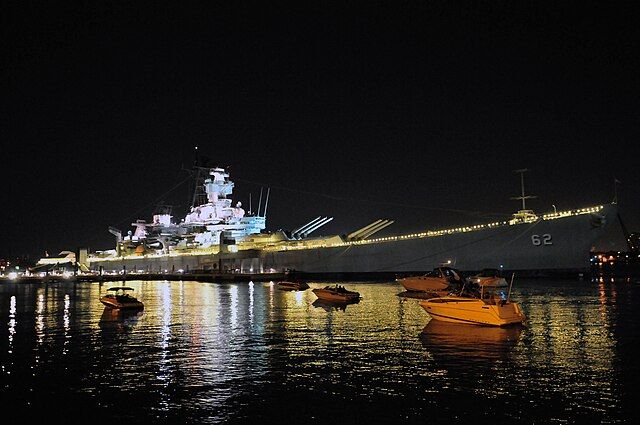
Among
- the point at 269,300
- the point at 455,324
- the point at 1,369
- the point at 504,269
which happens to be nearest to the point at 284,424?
the point at 1,369

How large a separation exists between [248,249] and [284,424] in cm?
7400

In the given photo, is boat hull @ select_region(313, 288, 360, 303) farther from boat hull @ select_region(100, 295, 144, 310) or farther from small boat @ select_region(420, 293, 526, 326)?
small boat @ select_region(420, 293, 526, 326)

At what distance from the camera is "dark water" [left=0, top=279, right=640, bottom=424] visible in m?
12.8

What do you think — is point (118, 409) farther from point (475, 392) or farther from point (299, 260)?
point (299, 260)

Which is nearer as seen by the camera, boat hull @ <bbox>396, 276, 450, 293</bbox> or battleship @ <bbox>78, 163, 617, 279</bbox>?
boat hull @ <bbox>396, 276, 450, 293</bbox>

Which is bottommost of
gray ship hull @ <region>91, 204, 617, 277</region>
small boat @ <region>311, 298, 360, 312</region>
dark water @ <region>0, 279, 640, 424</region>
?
dark water @ <region>0, 279, 640, 424</region>

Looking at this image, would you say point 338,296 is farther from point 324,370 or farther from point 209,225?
point 209,225

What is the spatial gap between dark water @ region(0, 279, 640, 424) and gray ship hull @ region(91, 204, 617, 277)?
27.9 meters

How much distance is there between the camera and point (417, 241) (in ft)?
213

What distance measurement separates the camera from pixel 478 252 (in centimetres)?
6047

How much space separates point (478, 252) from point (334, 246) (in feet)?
63.2

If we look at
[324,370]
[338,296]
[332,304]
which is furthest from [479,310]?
[338,296]

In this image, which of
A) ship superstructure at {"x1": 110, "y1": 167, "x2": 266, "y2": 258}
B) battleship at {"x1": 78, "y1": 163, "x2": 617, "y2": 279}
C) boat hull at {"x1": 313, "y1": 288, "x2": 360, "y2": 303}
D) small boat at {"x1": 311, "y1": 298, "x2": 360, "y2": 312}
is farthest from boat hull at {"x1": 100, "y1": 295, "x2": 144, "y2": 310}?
ship superstructure at {"x1": 110, "y1": 167, "x2": 266, "y2": 258}

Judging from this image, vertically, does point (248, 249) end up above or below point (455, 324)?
above
